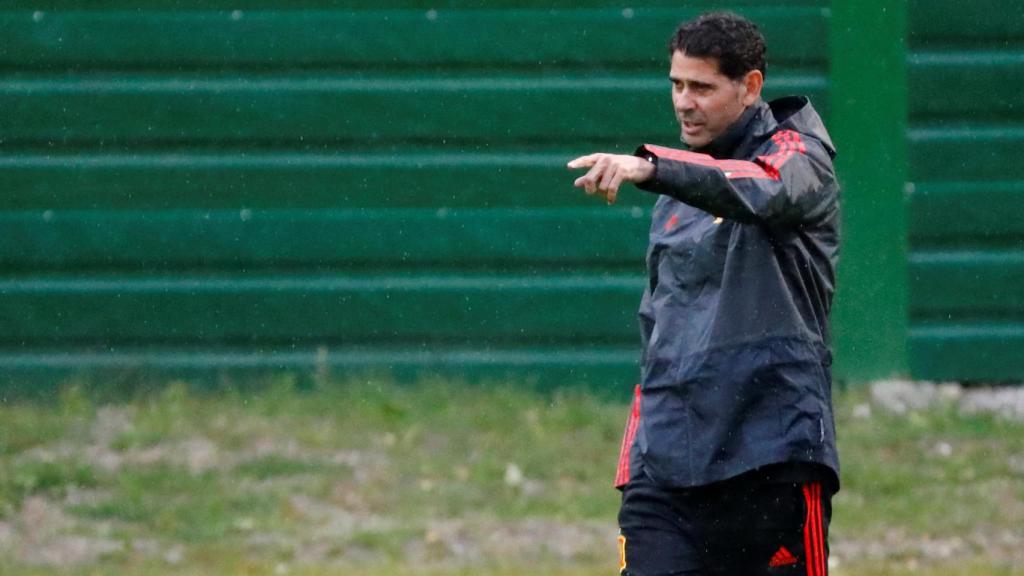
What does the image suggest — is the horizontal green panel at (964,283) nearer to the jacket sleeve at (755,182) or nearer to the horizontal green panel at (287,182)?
the horizontal green panel at (287,182)

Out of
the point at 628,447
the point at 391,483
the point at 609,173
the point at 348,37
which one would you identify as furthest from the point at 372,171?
the point at 609,173

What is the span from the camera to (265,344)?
25.5ft

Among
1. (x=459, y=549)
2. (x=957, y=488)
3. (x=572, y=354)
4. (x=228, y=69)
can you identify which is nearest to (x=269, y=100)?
(x=228, y=69)

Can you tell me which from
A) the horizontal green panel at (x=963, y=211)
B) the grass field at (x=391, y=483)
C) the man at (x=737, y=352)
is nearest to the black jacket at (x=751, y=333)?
the man at (x=737, y=352)

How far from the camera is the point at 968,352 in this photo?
7840 mm

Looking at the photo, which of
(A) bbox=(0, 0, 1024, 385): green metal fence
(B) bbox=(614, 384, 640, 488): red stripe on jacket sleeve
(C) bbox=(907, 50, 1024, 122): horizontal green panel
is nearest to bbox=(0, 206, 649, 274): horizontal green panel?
(A) bbox=(0, 0, 1024, 385): green metal fence

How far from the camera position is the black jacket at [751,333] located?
3727mm

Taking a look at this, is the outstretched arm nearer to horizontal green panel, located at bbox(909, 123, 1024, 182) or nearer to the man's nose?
the man's nose

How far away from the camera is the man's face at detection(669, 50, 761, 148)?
12.8 feet

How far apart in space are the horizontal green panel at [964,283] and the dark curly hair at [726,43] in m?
4.05

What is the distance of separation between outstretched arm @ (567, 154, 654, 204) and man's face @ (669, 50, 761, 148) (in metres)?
0.55

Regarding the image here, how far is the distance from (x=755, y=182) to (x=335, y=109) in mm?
4411

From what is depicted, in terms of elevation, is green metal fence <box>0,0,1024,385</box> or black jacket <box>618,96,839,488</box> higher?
green metal fence <box>0,0,1024,385</box>

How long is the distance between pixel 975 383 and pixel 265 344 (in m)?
3.23
